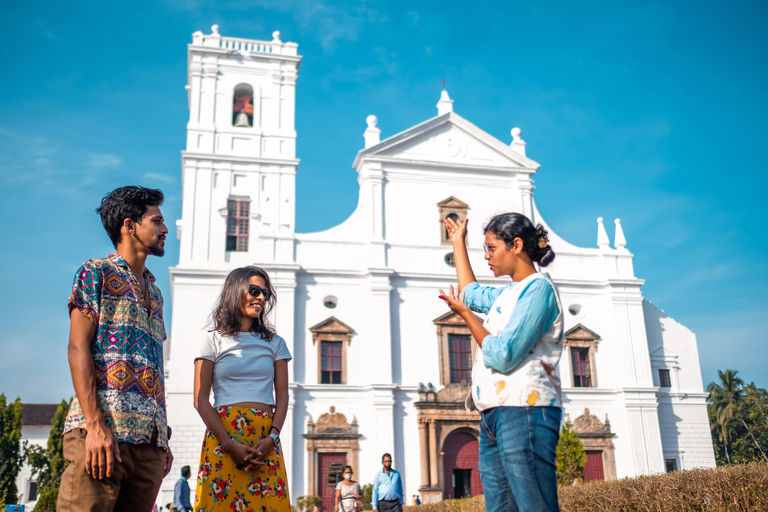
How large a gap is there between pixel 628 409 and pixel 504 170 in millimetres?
9332

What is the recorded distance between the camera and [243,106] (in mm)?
23953

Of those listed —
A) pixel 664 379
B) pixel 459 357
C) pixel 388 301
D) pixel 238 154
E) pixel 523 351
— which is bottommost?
pixel 523 351

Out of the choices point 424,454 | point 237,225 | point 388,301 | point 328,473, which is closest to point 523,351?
point 328,473

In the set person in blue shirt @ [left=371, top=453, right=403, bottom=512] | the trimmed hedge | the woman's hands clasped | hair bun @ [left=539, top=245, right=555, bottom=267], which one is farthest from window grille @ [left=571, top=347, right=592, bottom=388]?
the woman's hands clasped

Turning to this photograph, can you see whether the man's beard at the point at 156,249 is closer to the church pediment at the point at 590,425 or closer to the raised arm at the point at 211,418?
the raised arm at the point at 211,418

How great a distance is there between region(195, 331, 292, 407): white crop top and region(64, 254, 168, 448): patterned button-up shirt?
49cm

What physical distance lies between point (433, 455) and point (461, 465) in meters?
1.16

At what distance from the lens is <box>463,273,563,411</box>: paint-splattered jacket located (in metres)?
3.08

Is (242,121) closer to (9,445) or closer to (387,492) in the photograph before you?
(9,445)

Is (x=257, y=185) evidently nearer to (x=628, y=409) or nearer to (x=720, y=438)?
(x=628, y=409)

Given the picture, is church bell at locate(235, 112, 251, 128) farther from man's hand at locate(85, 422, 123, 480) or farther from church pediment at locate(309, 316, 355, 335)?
man's hand at locate(85, 422, 123, 480)

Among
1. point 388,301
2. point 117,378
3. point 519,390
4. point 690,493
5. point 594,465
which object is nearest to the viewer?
point 519,390

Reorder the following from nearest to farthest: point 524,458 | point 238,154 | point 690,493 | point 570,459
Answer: point 524,458 → point 690,493 → point 570,459 → point 238,154

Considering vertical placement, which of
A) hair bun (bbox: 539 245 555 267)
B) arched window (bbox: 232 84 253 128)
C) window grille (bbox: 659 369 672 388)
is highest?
arched window (bbox: 232 84 253 128)
